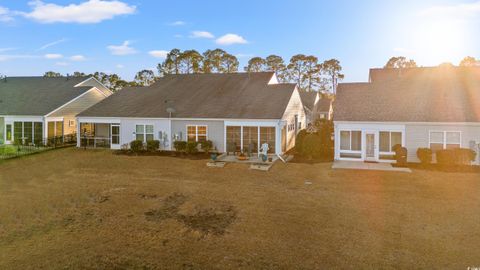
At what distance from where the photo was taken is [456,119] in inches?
739

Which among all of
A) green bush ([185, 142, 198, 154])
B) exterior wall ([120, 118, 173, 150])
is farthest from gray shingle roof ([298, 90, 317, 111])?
green bush ([185, 142, 198, 154])

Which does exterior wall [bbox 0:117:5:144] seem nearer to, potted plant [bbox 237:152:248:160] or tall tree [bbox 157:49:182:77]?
potted plant [bbox 237:152:248:160]

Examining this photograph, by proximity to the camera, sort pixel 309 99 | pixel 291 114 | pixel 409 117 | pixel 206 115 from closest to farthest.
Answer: pixel 409 117, pixel 206 115, pixel 291 114, pixel 309 99

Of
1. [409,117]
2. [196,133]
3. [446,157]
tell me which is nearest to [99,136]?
[196,133]

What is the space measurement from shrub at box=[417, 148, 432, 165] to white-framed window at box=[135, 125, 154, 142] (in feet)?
60.3

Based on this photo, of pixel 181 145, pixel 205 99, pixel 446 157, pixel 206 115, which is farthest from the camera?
pixel 205 99

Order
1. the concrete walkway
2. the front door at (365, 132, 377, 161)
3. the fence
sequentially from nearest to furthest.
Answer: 1. the concrete walkway
2. the front door at (365, 132, 377, 161)
3. the fence

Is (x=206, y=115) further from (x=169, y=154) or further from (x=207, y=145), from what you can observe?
(x=169, y=154)

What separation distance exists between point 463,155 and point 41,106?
3206 cm

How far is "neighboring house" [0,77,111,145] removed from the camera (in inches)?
1077

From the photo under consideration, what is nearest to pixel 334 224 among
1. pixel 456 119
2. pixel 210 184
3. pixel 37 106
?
pixel 210 184

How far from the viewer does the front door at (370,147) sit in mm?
20406

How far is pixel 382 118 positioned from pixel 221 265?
16283 mm

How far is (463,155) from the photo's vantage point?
1798 centimetres
